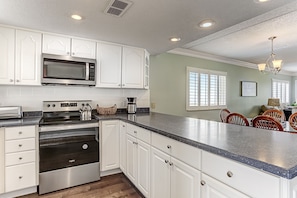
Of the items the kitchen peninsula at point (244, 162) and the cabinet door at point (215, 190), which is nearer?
the kitchen peninsula at point (244, 162)

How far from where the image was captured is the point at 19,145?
200 centimetres

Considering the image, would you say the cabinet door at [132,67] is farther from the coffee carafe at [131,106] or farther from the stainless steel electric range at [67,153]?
the stainless steel electric range at [67,153]

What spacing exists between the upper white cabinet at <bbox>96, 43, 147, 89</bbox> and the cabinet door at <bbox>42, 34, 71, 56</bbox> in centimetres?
48

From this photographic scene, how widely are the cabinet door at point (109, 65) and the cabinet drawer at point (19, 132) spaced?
1127 millimetres

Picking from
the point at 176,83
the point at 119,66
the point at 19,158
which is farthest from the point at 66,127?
the point at 176,83

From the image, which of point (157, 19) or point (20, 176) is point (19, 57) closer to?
point (20, 176)

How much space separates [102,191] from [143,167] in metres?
0.75

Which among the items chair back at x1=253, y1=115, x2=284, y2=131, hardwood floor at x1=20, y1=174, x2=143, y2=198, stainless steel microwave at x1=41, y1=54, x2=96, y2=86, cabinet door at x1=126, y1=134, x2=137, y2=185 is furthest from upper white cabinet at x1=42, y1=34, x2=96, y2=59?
chair back at x1=253, y1=115, x2=284, y2=131

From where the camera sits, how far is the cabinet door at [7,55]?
219 cm

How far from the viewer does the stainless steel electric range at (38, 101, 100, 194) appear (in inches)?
83.0

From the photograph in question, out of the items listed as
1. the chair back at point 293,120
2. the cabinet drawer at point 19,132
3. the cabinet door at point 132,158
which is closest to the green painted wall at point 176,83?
the cabinet door at point 132,158

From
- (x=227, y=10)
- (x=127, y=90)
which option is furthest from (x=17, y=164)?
(x=227, y=10)

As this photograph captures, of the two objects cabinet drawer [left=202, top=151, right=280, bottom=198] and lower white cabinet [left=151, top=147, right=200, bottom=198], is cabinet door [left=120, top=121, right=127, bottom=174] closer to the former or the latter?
lower white cabinet [left=151, top=147, right=200, bottom=198]

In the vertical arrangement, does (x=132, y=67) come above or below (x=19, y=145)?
above
